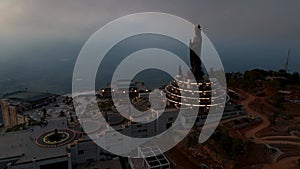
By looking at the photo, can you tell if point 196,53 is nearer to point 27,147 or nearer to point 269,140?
point 269,140

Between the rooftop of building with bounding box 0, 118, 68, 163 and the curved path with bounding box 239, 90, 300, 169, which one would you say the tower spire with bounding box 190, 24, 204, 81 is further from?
the rooftop of building with bounding box 0, 118, 68, 163

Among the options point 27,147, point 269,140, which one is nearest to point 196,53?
point 269,140

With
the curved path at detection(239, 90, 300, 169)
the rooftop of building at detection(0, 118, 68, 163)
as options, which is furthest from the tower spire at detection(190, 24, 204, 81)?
the rooftop of building at detection(0, 118, 68, 163)

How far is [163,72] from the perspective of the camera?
13175 centimetres

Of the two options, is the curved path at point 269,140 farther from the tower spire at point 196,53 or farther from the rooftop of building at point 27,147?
the rooftop of building at point 27,147

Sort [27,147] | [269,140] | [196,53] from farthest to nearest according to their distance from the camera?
1. [196,53]
2. [269,140]
3. [27,147]

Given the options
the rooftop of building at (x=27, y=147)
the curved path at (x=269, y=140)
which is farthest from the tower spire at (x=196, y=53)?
the rooftop of building at (x=27, y=147)

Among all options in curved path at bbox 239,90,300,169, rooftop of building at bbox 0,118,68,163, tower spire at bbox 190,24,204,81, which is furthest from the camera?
tower spire at bbox 190,24,204,81

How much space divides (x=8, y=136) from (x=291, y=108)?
47.6 meters

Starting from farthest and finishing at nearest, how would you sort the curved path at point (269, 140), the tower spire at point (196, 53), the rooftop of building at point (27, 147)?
the tower spire at point (196, 53) → the rooftop of building at point (27, 147) → the curved path at point (269, 140)

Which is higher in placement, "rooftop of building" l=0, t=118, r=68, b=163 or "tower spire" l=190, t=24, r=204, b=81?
"tower spire" l=190, t=24, r=204, b=81

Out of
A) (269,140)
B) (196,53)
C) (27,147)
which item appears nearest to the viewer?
(27,147)

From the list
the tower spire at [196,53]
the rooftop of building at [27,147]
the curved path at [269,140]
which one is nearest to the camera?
the curved path at [269,140]

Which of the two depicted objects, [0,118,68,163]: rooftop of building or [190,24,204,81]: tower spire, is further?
[190,24,204,81]: tower spire
